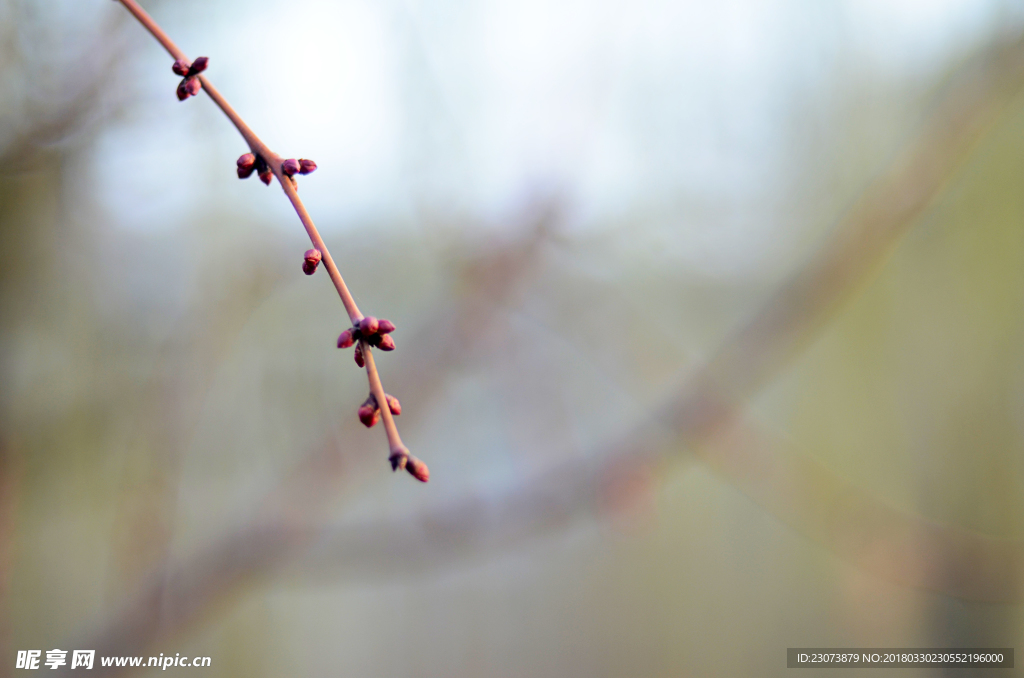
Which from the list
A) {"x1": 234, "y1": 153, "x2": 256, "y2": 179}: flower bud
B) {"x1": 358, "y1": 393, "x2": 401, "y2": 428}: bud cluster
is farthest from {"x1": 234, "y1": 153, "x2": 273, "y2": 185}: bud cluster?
{"x1": 358, "y1": 393, "x2": 401, "y2": 428}: bud cluster

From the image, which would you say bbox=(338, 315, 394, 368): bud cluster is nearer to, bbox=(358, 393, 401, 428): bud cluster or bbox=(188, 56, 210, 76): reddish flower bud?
bbox=(358, 393, 401, 428): bud cluster

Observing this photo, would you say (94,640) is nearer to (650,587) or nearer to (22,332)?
(22,332)

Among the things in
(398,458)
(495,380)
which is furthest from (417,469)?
(495,380)

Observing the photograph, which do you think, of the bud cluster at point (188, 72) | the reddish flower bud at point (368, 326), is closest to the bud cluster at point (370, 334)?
the reddish flower bud at point (368, 326)

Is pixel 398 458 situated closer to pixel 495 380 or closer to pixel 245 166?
pixel 245 166

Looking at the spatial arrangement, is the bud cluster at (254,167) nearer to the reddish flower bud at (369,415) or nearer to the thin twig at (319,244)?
the thin twig at (319,244)

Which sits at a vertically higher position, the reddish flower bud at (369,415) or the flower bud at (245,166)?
the flower bud at (245,166)

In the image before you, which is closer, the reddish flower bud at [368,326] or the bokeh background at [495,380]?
the reddish flower bud at [368,326]
